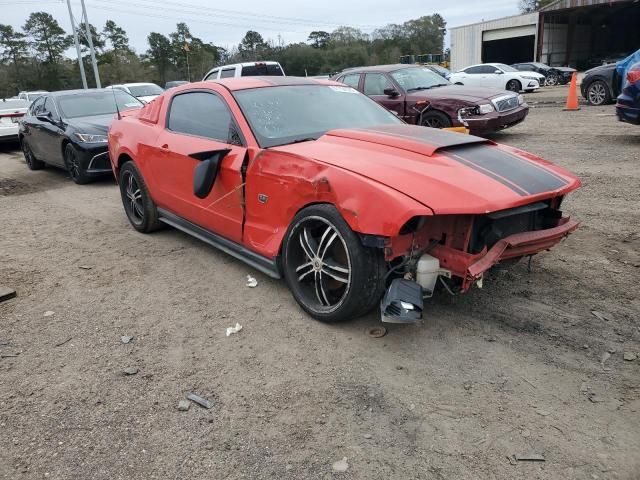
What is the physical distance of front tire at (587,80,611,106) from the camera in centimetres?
1352

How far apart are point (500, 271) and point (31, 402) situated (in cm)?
328

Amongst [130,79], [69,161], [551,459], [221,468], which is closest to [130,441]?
[221,468]

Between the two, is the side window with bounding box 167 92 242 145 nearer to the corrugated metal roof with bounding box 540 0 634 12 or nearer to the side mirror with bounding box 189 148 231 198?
the side mirror with bounding box 189 148 231 198

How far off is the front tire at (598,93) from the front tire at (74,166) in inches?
500

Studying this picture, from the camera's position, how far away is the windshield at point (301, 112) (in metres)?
3.86

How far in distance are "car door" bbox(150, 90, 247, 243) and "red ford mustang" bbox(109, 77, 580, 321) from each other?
0.05 ft

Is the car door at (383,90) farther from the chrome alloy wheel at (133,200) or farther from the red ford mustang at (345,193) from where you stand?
the chrome alloy wheel at (133,200)

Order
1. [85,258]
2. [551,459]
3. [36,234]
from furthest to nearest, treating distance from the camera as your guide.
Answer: [36,234], [85,258], [551,459]

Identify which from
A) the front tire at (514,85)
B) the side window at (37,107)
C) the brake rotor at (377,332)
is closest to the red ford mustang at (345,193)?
the brake rotor at (377,332)

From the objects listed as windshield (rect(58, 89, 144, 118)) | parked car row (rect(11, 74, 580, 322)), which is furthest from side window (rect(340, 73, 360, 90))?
parked car row (rect(11, 74, 580, 322))

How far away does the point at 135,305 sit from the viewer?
3.89 metres

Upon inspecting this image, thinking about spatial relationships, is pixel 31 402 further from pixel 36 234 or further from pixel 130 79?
pixel 130 79

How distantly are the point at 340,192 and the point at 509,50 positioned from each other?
4779 cm

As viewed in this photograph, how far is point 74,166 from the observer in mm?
8602
